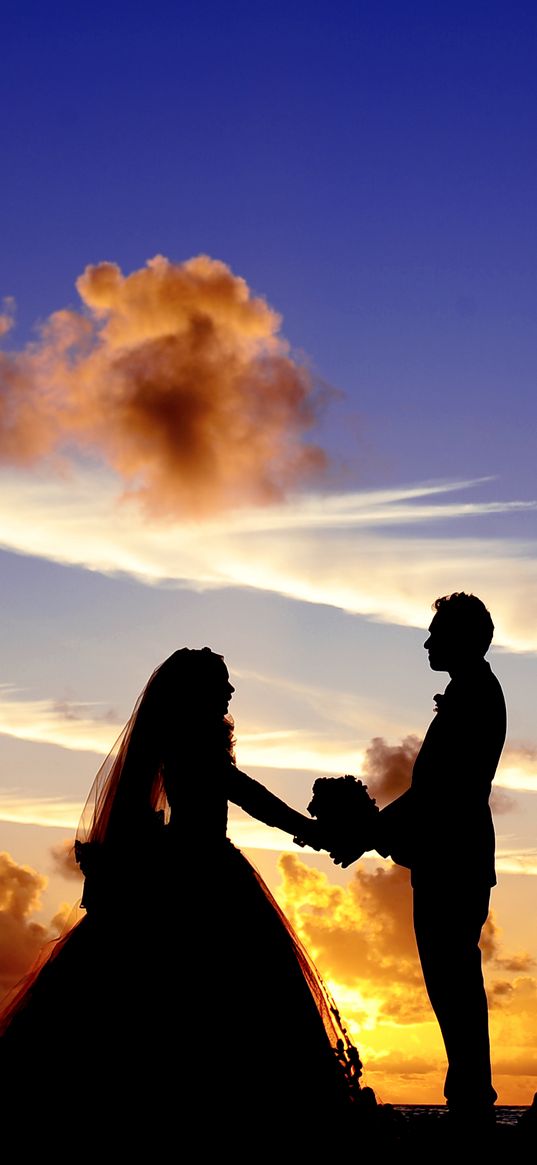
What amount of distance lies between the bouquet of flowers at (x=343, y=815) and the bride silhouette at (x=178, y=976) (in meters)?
1.33

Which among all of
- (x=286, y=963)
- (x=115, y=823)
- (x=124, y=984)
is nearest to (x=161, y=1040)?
(x=124, y=984)

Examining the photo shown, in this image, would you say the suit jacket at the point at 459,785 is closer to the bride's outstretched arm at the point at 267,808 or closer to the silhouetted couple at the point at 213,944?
the silhouetted couple at the point at 213,944

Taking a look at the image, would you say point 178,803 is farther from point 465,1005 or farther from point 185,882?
point 465,1005

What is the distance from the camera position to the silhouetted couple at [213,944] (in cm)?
845

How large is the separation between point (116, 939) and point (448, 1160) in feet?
9.09

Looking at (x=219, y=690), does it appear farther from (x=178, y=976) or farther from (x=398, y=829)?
(x=178, y=976)

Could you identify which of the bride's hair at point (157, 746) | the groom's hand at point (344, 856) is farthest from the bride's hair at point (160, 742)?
the groom's hand at point (344, 856)

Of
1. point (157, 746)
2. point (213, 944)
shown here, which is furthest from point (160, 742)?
point (213, 944)

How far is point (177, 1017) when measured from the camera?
879cm

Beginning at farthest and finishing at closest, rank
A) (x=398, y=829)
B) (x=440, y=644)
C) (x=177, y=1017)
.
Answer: (x=398, y=829)
(x=440, y=644)
(x=177, y=1017)

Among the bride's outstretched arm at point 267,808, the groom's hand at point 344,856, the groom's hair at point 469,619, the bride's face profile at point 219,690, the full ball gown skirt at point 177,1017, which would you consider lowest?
the full ball gown skirt at point 177,1017

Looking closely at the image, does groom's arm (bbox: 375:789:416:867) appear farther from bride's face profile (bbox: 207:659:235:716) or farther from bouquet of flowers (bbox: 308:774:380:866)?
bride's face profile (bbox: 207:659:235:716)

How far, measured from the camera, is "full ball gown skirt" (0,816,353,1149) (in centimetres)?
834

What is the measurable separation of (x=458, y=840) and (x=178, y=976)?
2297mm
